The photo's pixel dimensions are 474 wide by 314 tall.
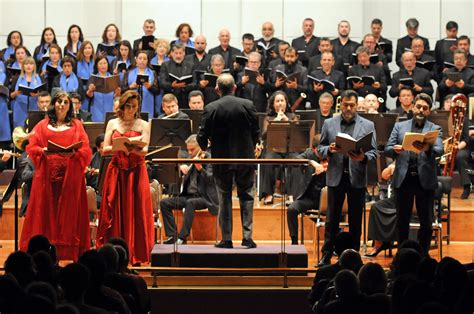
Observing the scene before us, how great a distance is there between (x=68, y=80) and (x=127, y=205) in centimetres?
479

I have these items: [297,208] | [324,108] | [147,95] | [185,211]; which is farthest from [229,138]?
[147,95]

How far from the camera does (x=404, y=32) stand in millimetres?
15820

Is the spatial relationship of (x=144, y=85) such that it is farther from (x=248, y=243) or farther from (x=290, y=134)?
(x=248, y=243)

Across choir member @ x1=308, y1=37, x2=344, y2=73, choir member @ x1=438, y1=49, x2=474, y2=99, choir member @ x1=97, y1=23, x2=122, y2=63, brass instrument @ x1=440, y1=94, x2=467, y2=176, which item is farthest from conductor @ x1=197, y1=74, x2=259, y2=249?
choir member @ x1=97, y1=23, x2=122, y2=63

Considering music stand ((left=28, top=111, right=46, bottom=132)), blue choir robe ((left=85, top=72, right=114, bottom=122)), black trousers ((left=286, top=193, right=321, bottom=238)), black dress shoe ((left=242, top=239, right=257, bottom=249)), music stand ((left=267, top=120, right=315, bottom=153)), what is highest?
blue choir robe ((left=85, top=72, right=114, bottom=122))

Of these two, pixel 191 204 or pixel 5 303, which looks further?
pixel 191 204

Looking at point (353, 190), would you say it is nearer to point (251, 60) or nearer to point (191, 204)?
point (191, 204)

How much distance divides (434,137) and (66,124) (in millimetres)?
3079

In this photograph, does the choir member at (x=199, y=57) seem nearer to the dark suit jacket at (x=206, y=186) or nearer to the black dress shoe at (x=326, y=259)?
the dark suit jacket at (x=206, y=186)

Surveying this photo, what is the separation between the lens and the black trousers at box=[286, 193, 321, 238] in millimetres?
9836

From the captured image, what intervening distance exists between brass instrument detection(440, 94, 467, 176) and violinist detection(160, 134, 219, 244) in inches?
99.4

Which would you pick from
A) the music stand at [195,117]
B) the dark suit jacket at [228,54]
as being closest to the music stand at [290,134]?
the music stand at [195,117]

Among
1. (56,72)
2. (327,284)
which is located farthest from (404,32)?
(327,284)

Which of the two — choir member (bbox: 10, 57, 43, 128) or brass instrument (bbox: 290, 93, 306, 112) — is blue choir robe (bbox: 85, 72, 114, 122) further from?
brass instrument (bbox: 290, 93, 306, 112)
